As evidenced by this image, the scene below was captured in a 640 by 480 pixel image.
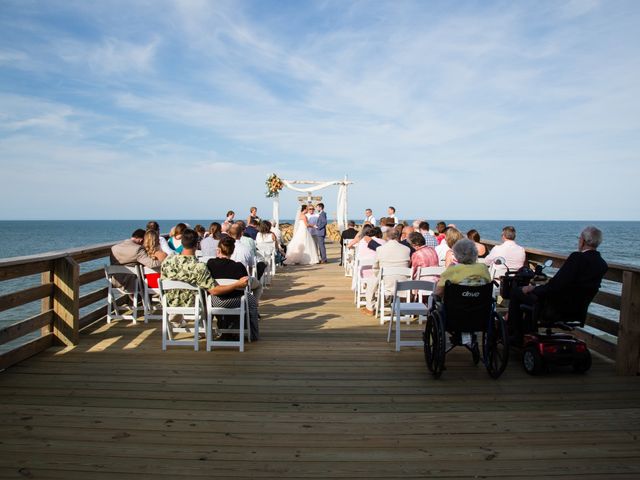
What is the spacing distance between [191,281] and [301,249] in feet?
29.8

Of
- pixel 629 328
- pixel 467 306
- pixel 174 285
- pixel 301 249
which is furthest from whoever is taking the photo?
pixel 301 249

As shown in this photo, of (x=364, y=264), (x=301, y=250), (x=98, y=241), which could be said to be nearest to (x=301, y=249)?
(x=301, y=250)

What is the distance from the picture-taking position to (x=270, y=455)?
2740 mm

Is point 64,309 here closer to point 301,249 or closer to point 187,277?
point 187,277

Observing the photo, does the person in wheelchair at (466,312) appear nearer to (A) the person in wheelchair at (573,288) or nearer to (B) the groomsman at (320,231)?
(A) the person in wheelchair at (573,288)

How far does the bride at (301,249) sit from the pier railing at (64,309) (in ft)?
28.1

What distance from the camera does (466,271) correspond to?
4.07m

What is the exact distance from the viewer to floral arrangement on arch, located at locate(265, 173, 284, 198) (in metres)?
16.8

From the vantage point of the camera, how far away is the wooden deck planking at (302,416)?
2645 mm

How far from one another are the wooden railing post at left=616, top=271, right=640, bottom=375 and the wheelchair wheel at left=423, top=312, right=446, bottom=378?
5.05 ft

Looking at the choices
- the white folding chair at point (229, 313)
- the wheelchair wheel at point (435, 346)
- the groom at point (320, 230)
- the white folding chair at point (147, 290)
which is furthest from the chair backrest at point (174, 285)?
the groom at point (320, 230)

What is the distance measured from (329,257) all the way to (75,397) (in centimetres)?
1330

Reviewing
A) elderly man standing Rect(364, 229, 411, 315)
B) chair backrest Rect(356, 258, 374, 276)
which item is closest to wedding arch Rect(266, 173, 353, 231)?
chair backrest Rect(356, 258, 374, 276)

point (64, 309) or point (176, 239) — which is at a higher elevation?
point (176, 239)
